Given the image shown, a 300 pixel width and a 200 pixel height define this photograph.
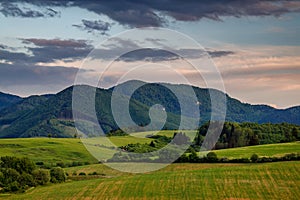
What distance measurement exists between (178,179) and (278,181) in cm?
2055

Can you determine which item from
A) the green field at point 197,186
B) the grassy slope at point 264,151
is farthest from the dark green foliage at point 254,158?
the green field at point 197,186

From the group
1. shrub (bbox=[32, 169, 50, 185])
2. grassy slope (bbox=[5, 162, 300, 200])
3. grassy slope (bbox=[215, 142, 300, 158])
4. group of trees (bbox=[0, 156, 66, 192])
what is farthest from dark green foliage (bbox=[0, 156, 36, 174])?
grassy slope (bbox=[215, 142, 300, 158])

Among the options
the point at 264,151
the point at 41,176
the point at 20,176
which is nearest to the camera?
the point at 20,176

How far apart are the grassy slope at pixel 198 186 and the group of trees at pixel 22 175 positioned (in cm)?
545

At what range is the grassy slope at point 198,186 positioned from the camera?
295 feet

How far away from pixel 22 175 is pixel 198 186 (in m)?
45.2

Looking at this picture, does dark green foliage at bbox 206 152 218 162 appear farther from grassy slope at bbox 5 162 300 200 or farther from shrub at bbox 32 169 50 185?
shrub at bbox 32 169 50 185

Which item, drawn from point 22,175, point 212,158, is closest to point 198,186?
point 212,158

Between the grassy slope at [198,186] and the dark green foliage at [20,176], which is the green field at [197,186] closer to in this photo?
the grassy slope at [198,186]

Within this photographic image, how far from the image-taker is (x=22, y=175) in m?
119

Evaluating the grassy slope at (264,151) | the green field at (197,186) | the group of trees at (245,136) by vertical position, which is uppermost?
the group of trees at (245,136)

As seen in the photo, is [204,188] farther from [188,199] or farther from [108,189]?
[108,189]

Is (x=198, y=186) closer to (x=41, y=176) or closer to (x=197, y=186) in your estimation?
(x=197, y=186)

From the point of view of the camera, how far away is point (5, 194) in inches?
4173
